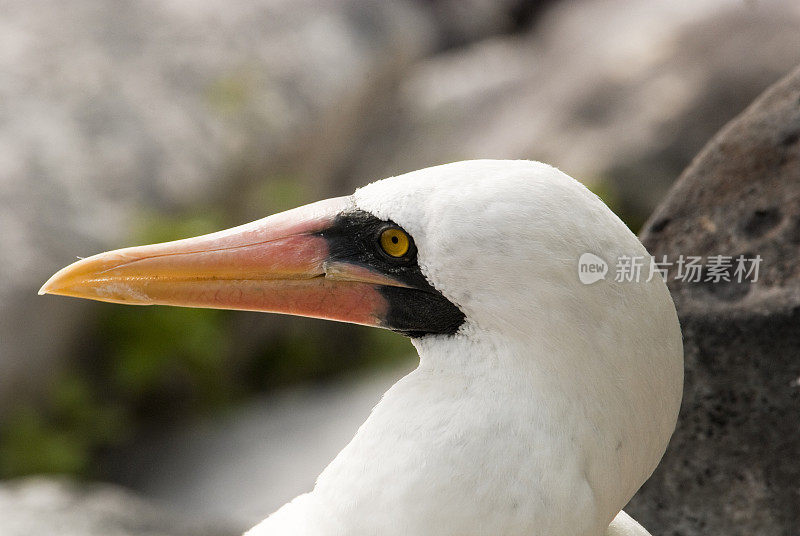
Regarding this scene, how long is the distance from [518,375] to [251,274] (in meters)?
0.62

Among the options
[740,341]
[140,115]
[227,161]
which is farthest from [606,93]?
[740,341]

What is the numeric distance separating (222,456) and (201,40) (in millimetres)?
3209

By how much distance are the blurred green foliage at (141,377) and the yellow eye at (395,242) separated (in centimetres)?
426

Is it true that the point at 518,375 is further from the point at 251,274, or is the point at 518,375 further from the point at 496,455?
the point at 251,274

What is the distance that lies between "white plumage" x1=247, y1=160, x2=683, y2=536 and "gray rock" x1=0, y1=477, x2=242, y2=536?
245cm

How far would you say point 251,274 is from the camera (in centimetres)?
205

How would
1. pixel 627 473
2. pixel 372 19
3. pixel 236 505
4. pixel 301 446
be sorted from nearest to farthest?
pixel 627 473 < pixel 236 505 < pixel 301 446 < pixel 372 19

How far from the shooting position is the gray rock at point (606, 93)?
6391 millimetres

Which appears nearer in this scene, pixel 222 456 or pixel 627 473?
pixel 627 473

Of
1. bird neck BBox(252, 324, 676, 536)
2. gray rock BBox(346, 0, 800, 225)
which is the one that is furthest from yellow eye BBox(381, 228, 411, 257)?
gray rock BBox(346, 0, 800, 225)

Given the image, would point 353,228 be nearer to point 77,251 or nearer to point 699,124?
point 77,251

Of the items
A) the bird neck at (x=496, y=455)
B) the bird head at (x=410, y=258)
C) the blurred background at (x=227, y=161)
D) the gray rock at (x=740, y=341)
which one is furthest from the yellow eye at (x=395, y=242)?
the blurred background at (x=227, y=161)

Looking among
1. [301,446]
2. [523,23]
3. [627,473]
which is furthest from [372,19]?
[627,473]

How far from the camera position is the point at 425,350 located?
1986 mm
